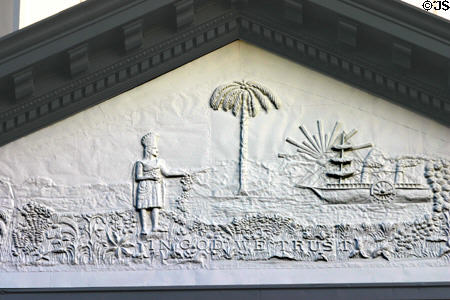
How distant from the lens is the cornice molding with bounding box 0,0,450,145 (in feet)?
40.2

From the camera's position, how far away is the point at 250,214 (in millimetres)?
12320

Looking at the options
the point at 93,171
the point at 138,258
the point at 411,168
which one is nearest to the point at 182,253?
the point at 138,258

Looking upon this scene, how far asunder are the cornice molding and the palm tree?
0.48 meters

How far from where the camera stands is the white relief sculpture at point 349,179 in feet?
40.5

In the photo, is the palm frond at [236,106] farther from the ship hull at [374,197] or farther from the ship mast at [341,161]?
the ship hull at [374,197]

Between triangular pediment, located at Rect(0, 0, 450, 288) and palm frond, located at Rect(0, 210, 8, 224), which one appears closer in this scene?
triangular pediment, located at Rect(0, 0, 450, 288)

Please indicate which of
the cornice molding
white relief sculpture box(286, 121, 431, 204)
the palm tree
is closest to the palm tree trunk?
the palm tree

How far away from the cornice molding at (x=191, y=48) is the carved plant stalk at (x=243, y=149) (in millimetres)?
725

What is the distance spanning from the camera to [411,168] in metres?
12.5

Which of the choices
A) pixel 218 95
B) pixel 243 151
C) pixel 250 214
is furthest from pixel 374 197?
pixel 218 95

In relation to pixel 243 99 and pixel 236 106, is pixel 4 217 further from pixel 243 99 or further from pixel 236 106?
pixel 243 99

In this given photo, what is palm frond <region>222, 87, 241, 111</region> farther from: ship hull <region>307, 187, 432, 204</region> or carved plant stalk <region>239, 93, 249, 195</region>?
ship hull <region>307, 187, 432, 204</region>

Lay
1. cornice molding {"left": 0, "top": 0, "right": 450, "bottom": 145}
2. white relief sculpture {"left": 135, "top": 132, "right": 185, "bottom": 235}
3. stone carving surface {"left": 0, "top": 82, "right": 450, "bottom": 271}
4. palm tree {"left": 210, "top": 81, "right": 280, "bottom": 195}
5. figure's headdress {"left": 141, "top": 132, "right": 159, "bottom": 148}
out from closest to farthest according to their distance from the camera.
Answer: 1. stone carving surface {"left": 0, "top": 82, "right": 450, "bottom": 271}
2. cornice molding {"left": 0, "top": 0, "right": 450, "bottom": 145}
3. white relief sculpture {"left": 135, "top": 132, "right": 185, "bottom": 235}
4. figure's headdress {"left": 141, "top": 132, "right": 159, "bottom": 148}
5. palm tree {"left": 210, "top": 81, "right": 280, "bottom": 195}

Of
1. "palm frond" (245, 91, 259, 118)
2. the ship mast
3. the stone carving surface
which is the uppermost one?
"palm frond" (245, 91, 259, 118)
